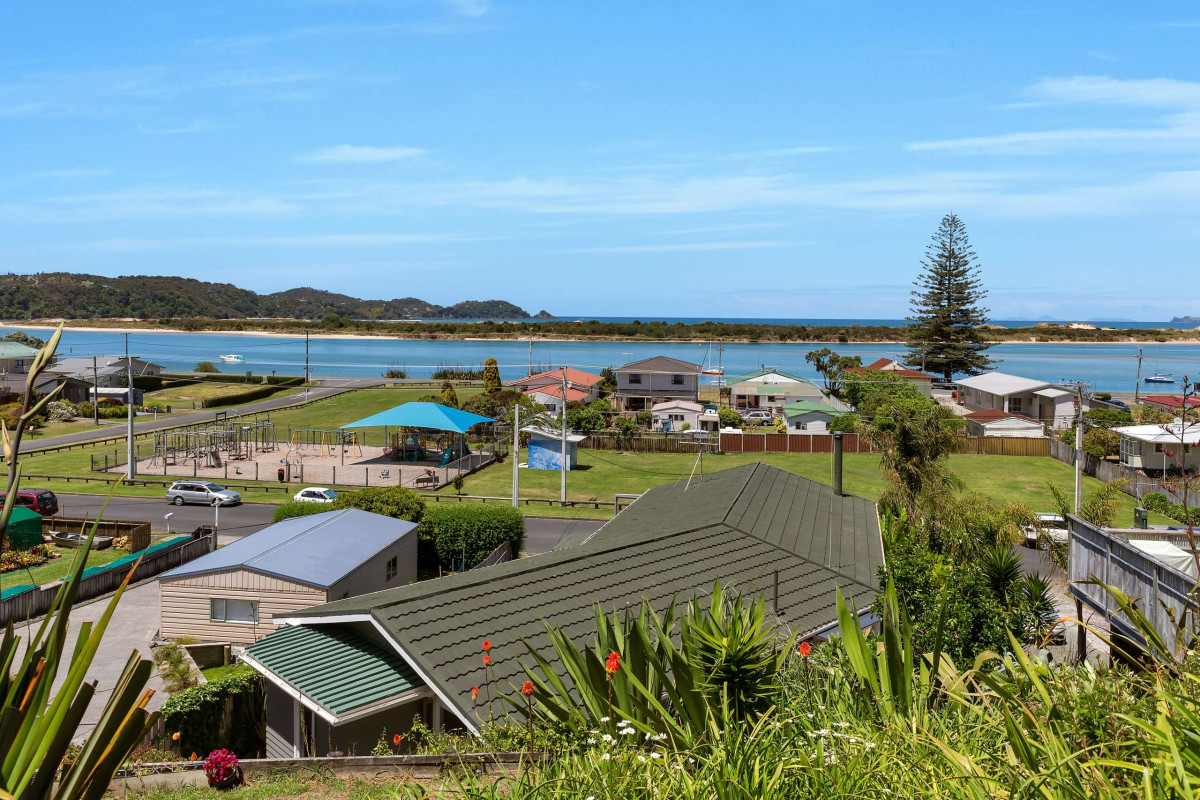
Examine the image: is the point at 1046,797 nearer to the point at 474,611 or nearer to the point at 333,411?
Answer: the point at 474,611

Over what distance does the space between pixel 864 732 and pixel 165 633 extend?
18442 mm

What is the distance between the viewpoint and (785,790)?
399 cm

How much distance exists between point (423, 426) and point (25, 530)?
19795 millimetres

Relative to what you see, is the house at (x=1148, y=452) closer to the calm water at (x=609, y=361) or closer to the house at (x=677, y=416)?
the house at (x=677, y=416)

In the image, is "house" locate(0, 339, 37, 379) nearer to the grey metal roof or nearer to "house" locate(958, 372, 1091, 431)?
the grey metal roof

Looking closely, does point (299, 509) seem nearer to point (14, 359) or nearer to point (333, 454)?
point (333, 454)

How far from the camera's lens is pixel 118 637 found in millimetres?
20562

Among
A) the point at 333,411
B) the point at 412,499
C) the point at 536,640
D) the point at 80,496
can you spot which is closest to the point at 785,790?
the point at 536,640

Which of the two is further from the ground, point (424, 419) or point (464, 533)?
point (424, 419)

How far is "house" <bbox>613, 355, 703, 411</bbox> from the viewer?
235 ft

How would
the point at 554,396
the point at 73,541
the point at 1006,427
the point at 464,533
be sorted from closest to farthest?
the point at 464,533 < the point at 73,541 < the point at 1006,427 < the point at 554,396

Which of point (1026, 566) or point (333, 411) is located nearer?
point (1026, 566)

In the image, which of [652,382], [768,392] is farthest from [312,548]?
[768,392]

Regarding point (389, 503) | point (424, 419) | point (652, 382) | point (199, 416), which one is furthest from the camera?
point (652, 382)
